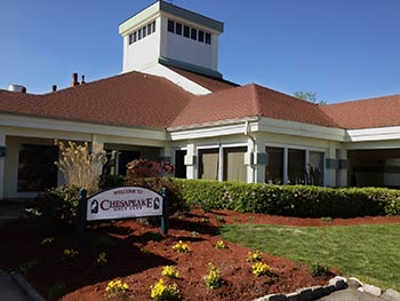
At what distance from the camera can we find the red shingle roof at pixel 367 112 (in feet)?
50.4

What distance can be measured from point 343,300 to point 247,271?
53.1 inches

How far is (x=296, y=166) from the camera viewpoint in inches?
551

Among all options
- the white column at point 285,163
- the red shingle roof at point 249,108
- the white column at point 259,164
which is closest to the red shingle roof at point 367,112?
the red shingle roof at point 249,108

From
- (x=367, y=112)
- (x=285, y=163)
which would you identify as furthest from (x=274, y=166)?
(x=367, y=112)

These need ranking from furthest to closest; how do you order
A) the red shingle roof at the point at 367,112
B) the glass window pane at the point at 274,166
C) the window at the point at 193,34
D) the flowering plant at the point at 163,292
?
the window at the point at 193,34 < the red shingle roof at the point at 367,112 < the glass window pane at the point at 274,166 < the flowering plant at the point at 163,292

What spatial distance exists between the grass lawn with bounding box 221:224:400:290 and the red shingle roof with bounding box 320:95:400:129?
6.91 m

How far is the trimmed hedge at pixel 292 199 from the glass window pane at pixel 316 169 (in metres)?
2.54

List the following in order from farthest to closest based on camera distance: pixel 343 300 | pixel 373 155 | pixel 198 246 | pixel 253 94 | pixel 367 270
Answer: pixel 373 155, pixel 253 94, pixel 198 246, pixel 367 270, pixel 343 300

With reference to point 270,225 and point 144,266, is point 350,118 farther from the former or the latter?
point 144,266

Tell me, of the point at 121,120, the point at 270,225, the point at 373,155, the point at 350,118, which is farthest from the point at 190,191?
the point at 373,155

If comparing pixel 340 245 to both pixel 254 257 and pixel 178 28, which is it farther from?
pixel 178 28

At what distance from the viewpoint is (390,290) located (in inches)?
195

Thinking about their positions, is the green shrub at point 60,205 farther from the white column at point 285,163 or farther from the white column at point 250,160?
the white column at point 285,163

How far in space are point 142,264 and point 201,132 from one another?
9300mm
